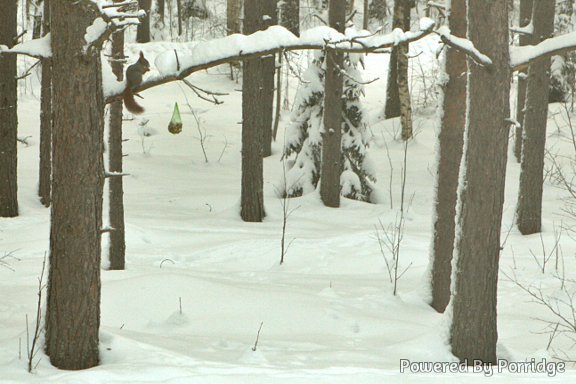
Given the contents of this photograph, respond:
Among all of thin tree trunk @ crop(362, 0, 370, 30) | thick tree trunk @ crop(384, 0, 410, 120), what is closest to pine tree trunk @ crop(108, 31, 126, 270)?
thick tree trunk @ crop(384, 0, 410, 120)

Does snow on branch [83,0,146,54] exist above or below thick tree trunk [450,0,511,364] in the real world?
above

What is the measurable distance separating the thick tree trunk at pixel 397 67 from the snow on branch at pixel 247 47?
15319 millimetres

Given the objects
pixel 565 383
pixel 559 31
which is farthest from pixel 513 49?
pixel 559 31

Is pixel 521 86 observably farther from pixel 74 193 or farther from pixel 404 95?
pixel 74 193

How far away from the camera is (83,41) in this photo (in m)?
5.12

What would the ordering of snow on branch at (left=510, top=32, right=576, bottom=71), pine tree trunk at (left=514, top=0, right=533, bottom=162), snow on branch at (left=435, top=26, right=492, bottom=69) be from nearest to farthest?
1. snow on branch at (left=435, top=26, right=492, bottom=69)
2. snow on branch at (left=510, top=32, right=576, bottom=71)
3. pine tree trunk at (left=514, top=0, right=533, bottom=162)

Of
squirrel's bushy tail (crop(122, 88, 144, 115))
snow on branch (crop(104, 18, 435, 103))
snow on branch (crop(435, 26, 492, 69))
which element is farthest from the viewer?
snow on branch (crop(435, 26, 492, 69))

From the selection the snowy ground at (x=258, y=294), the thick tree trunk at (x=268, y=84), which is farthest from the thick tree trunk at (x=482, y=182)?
the thick tree trunk at (x=268, y=84)

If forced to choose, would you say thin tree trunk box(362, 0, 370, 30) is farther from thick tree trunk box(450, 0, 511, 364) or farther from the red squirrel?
the red squirrel

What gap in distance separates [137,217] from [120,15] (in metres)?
9.25

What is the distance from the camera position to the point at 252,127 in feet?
43.1

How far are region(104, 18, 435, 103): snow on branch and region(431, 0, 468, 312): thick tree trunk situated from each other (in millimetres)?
2705

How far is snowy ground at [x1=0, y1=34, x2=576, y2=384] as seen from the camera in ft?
17.8

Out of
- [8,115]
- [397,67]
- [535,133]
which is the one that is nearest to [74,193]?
[8,115]
